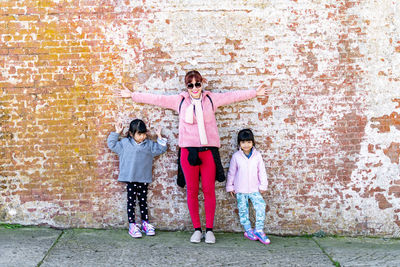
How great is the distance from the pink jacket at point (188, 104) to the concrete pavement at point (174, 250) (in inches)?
53.4

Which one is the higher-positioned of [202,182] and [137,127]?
[137,127]

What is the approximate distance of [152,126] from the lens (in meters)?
5.43

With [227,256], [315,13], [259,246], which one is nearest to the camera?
[227,256]

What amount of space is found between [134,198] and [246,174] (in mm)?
1604

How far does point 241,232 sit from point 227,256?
903mm

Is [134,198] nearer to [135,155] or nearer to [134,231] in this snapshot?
[134,231]

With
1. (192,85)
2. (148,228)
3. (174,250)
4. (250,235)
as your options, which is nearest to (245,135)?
(192,85)

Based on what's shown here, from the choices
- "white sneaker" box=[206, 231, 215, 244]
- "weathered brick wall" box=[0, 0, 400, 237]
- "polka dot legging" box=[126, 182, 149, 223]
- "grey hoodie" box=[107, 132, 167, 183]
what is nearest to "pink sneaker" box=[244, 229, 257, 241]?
"weathered brick wall" box=[0, 0, 400, 237]

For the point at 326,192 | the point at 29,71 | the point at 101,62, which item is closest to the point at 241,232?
the point at 326,192

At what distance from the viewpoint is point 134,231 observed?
521cm

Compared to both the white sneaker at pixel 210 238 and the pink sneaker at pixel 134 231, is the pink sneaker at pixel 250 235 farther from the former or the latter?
the pink sneaker at pixel 134 231

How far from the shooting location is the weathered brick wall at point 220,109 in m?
5.33

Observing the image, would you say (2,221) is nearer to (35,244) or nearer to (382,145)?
(35,244)

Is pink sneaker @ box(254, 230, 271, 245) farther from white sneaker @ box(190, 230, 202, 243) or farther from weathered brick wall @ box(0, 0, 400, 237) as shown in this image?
white sneaker @ box(190, 230, 202, 243)
